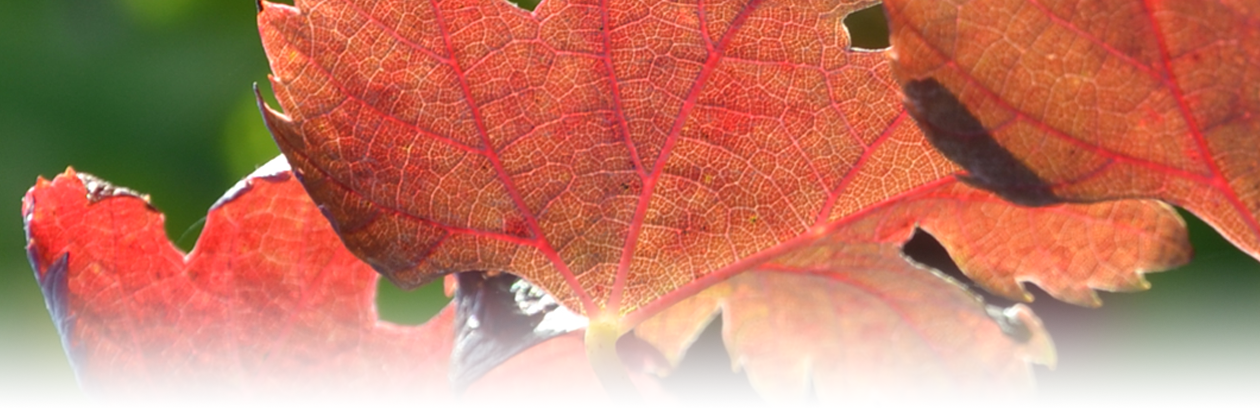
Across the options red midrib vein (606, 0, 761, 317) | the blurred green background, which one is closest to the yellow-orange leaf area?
red midrib vein (606, 0, 761, 317)

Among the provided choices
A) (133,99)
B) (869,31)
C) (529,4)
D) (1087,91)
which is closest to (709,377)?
(1087,91)

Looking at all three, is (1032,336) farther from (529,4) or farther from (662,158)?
(529,4)

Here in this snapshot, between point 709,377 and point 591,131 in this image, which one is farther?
point 709,377

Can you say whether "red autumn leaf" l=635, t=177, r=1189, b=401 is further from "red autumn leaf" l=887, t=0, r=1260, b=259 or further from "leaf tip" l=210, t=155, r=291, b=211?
"leaf tip" l=210, t=155, r=291, b=211

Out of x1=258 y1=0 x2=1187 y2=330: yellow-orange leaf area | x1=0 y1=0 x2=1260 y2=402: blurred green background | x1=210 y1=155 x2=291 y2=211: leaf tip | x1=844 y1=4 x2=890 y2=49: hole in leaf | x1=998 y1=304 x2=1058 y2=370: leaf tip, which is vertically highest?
x1=0 y1=0 x2=1260 y2=402: blurred green background

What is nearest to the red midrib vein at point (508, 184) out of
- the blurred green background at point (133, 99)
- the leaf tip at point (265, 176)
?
the leaf tip at point (265, 176)

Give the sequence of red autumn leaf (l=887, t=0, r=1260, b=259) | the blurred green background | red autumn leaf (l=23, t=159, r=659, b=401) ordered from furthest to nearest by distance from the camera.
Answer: the blurred green background < red autumn leaf (l=23, t=159, r=659, b=401) < red autumn leaf (l=887, t=0, r=1260, b=259)
